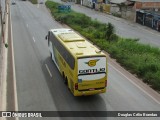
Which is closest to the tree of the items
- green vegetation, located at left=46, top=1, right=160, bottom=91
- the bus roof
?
green vegetation, located at left=46, top=1, right=160, bottom=91

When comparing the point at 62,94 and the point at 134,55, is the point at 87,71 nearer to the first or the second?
the point at 62,94

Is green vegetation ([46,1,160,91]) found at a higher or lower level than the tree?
lower

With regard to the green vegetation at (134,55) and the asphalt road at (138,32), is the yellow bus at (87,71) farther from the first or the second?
the asphalt road at (138,32)

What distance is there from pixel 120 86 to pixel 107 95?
7.60 feet

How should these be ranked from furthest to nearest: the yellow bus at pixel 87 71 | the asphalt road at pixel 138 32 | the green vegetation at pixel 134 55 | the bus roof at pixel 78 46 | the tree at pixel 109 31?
the asphalt road at pixel 138 32 < the tree at pixel 109 31 < the green vegetation at pixel 134 55 < the bus roof at pixel 78 46 < the yellow bus at pixel 87 71

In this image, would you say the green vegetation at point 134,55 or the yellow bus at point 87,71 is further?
the green vegetation at point 134,55

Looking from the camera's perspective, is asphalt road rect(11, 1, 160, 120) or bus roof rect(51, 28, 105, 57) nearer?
asphalt road rect(11, 1, 160, 120)

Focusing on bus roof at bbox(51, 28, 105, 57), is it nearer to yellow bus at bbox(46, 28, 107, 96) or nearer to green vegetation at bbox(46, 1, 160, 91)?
yellow bus at bbox(46, 28, 107, 96)

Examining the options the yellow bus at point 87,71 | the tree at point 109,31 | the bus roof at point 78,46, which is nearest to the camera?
the yellow bus at point 87,71

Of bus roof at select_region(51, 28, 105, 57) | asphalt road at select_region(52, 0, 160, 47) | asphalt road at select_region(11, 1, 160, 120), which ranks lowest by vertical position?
asphalt road at select_region(11, 1, 160, 120)

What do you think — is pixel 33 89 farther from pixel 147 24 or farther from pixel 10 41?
pixel 147 24

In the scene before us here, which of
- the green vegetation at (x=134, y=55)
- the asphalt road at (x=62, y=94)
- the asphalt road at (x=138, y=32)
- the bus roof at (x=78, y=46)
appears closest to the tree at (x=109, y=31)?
the green vegetation at (x=134, y=55)

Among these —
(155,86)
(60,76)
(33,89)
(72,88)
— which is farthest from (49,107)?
(155,86)

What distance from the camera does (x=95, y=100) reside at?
65.8ft
